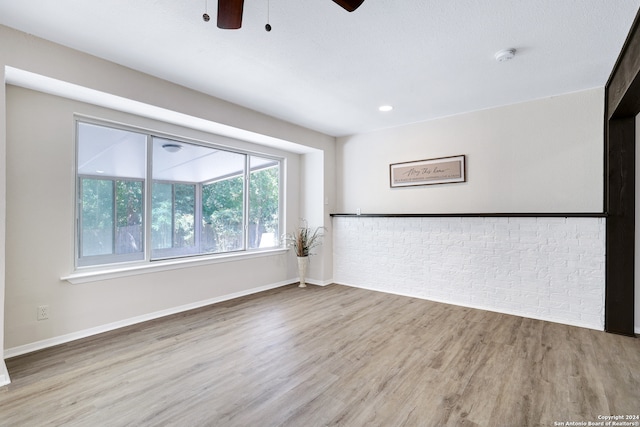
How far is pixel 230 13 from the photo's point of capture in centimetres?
153

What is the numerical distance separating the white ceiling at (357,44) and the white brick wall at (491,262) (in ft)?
4.92

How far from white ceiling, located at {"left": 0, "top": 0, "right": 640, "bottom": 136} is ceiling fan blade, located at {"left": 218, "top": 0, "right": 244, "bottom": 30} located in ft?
1.24

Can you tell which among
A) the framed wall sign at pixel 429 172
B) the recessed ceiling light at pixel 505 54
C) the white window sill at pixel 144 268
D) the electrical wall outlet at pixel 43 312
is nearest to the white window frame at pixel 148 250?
the white window sill at pixel 144 268

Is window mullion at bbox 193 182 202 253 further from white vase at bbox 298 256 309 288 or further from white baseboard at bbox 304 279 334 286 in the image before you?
white baseboard at bbox 304 279 334 286

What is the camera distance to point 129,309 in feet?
10.2

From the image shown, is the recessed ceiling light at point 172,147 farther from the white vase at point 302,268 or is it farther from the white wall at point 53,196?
the white vase at point 302,268

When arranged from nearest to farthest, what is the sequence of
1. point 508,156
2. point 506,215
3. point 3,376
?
point 3,376
point 506,215
point 508,156

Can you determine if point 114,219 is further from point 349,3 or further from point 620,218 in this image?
point 620,218

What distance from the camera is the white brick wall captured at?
10.1 ft

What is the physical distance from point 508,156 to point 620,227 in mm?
1230

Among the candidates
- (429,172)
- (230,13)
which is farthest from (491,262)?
(230,13)

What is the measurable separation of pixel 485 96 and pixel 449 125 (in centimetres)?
68

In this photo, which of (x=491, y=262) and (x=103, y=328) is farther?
(x=491, y=262)

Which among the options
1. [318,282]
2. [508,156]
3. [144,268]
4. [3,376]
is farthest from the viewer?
[318,282]
